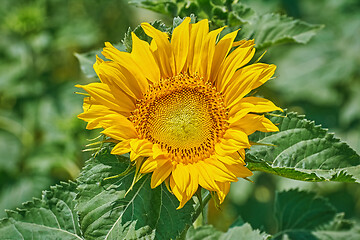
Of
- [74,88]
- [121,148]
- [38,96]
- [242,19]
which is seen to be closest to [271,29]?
[242,19]

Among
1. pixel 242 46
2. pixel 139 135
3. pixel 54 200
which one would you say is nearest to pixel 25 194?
pixel 54 200

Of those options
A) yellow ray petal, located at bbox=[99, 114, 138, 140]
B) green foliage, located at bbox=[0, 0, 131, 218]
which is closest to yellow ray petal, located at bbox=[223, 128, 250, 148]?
yellow ray petal, located at bbox=[99, 114, 138, 140]

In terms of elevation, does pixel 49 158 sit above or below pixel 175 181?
above

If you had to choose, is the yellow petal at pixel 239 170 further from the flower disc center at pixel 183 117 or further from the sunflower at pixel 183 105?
the flower disc center at pixel 183 117

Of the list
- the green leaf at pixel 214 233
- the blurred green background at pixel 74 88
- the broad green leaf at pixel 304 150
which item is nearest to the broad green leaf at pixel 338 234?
the green leaf at pixel 214 233

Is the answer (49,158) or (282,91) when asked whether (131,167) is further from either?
(282,91)

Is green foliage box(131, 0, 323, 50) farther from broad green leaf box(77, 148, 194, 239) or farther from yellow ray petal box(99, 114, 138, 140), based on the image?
broad green leaf box(77, 148, 194, 239)
